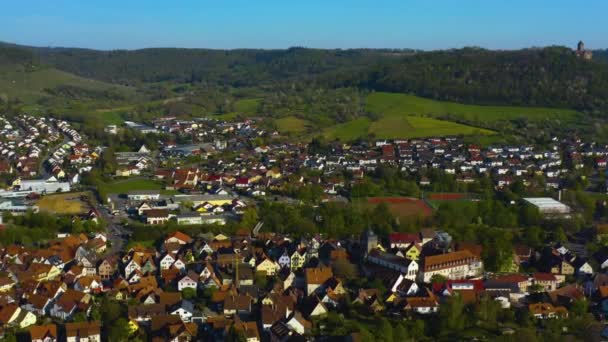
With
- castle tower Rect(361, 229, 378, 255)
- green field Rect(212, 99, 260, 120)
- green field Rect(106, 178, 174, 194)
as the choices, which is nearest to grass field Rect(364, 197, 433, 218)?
castle tower Rect(361, 229, 378, 255)

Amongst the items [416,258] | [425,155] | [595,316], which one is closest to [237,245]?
[416,258]

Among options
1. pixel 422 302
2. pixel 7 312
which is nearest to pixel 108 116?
pixel 7 312

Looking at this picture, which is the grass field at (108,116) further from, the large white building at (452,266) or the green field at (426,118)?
the large white building at (452,266)

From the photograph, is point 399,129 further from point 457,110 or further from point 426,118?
point 457,110

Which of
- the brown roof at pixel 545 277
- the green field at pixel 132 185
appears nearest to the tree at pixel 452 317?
the brown roof at pixel 545 277

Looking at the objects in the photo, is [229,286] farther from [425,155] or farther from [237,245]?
[425,155]

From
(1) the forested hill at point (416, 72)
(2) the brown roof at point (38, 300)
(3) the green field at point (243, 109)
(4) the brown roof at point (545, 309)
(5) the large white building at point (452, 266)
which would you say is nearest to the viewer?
(4) the brown roof at point (545, 309)
